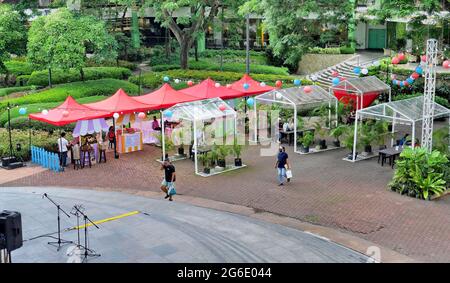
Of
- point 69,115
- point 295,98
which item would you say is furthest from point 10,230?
point 295,98

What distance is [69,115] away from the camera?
81.2ft

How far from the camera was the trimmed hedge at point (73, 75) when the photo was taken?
41.8 meters

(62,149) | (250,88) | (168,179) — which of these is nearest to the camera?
(168,179)

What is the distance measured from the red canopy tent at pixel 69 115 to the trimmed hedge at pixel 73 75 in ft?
51.8

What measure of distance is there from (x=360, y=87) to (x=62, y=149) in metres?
14.3

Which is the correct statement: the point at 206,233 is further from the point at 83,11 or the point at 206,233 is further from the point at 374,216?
the point at 83,11

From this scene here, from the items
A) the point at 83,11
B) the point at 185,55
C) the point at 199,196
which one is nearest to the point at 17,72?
the point at 83,11

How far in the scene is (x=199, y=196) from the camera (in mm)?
20609

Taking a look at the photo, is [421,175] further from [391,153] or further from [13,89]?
[13,89]

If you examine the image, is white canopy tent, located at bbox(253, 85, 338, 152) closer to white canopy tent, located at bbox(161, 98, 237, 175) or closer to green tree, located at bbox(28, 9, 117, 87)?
white canopy tent, located at bbox(161, 98, 237, 175)

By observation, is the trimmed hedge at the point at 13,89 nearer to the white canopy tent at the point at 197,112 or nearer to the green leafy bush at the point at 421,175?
the white canopy tent at the point at 197,112

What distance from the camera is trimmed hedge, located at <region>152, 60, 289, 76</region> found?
45344 millimetres

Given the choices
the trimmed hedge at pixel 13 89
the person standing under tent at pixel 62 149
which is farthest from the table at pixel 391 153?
the trimmed hedge at pixel 13 89
